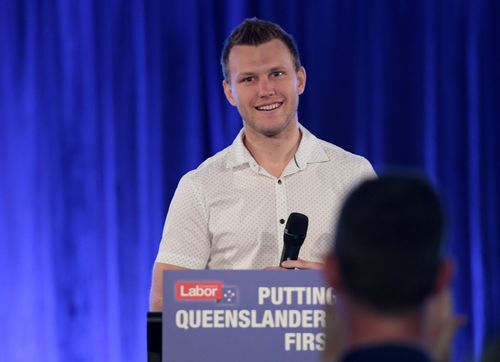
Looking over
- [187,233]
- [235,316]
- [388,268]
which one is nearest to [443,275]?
[388,268]

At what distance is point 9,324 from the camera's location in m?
4.48

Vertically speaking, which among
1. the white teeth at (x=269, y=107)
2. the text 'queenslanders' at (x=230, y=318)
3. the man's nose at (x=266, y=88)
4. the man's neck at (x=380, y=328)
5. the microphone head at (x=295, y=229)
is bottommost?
the text 'queenslanders' at (x=230, y=318)

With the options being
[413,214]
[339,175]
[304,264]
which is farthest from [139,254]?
[413,214]

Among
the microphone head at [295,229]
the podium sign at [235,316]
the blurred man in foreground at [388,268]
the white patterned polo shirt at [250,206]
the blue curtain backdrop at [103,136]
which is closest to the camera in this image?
the blurred man in foreground at [388,268]

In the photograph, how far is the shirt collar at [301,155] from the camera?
275 centimetres

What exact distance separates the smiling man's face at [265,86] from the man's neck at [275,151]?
20mm

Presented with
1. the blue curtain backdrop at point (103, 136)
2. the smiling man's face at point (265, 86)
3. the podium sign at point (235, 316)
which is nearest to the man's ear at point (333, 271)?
the podium sign at point (235, 316)

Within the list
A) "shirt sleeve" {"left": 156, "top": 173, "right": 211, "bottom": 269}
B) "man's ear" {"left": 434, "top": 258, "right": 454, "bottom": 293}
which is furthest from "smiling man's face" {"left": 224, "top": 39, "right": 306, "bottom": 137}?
"man's ear" {"left": 434, "top": 258, "right": 454, "bottom": 293}

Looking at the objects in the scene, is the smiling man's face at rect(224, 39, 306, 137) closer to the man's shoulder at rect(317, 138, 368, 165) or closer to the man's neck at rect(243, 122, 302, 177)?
the man's neck at rect(243, 122, 302, 177)

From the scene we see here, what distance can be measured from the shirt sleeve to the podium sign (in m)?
0.78

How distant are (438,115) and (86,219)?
1.78 m

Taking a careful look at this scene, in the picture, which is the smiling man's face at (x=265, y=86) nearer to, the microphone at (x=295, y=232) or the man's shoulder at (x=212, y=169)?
the man's shoulder at (x=212, y=169)

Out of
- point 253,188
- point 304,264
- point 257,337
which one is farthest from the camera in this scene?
point 253,188

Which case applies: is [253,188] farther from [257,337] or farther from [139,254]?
[139,254]
